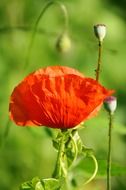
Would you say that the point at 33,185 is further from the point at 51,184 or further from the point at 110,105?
the point at 110,105

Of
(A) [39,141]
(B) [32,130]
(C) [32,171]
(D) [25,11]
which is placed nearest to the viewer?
(B) [32,130]

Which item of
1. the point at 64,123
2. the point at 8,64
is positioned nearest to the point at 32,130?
the point at 64,123

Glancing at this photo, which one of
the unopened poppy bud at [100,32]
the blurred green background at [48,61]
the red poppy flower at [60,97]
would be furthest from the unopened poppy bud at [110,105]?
the blurred green background at [48,61]

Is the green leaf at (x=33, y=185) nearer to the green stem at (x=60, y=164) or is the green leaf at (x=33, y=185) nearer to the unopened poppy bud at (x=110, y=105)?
the green stem at (x=60, y=164)

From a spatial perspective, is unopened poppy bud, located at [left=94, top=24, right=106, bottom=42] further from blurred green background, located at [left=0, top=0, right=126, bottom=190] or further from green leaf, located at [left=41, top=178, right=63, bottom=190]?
blurred green background, located at [left=0, top=0, right=126, bottom=190]

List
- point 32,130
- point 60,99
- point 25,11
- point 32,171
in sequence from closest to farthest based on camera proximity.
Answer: point 60,99
point 32,130
point 32,171
point 25,11

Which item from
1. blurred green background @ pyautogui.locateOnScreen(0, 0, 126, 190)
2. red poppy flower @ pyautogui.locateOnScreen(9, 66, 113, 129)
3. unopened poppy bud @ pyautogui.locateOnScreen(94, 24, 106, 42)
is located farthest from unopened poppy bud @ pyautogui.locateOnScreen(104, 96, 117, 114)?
blurred green background @ pyautogui.locateOnScreen(0, 0, 126, 190)

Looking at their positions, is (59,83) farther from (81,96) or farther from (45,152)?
(45,152)
